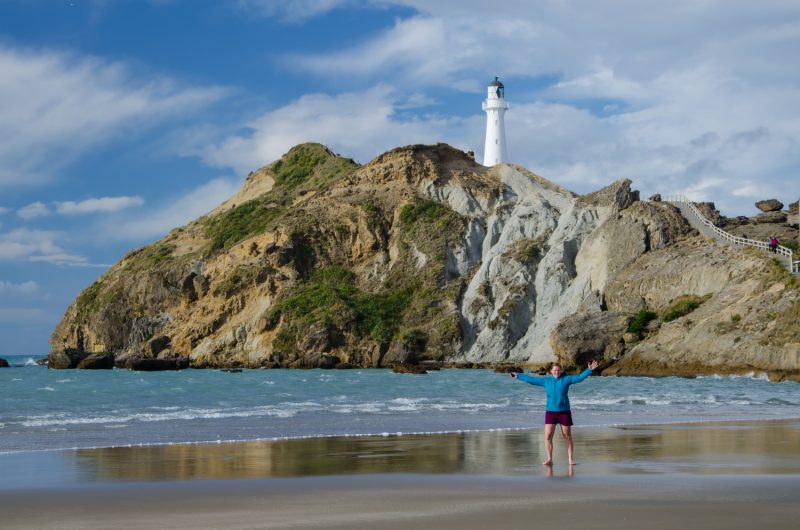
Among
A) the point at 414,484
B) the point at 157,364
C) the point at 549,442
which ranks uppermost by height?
the point at 157,364

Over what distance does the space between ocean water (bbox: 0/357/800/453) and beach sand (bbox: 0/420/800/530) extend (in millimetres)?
2977

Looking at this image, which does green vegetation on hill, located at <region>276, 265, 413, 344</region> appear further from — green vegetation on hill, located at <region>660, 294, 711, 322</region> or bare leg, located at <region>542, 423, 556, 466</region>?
bare leg, located at <region>542, 423, 556, 466</region>

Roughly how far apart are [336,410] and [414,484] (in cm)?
1604

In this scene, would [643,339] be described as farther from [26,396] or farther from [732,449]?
[732,449]

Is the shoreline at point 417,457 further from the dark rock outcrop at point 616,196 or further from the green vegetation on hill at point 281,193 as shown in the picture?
the green vegetation on hill at point 281,193

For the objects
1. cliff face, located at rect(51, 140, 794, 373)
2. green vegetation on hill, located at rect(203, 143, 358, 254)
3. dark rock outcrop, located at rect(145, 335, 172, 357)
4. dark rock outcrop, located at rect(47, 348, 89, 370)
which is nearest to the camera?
cliff face, located at rect(51, 140, 794, 373)

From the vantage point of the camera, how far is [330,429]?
22.0 meters

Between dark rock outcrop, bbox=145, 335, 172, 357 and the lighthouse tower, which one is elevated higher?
the lighthouse tower

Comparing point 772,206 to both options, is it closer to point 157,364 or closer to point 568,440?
point 157,364

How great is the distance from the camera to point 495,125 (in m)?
101

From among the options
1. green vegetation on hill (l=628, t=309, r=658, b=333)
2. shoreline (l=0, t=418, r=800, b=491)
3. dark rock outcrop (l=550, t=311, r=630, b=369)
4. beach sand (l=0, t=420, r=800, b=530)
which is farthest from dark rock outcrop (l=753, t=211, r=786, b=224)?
beach sand (l=0, t=420, r=800, b=530)

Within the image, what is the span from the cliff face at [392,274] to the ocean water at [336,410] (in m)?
24.2

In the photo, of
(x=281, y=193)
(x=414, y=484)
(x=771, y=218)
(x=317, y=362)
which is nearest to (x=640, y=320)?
(x=771, y=218)

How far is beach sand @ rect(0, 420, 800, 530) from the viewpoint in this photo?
1005 cm
